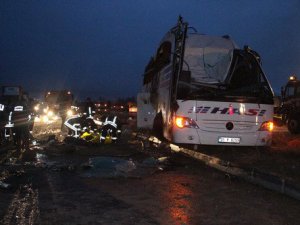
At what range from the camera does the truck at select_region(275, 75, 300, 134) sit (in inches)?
822

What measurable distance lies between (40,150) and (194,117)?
16.5 ft

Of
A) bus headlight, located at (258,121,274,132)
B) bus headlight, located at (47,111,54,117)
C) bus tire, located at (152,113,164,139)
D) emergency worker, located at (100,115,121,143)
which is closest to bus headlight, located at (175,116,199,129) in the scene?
bus headlight, located at (258,121,274,132)

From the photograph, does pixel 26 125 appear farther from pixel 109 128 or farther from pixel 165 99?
pixel 165 99

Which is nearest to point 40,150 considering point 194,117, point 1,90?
point 194,117

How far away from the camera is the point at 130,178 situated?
8.80 m

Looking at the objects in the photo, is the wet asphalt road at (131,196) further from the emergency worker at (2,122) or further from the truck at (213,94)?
the emergency worker at (2,122)

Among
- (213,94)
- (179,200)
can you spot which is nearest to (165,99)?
(213,94)

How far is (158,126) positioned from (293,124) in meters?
9.93

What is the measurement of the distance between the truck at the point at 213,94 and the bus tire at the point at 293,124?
30.7ft

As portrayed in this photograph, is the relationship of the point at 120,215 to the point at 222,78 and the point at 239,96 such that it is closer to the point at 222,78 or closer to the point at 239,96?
the point at 239,96

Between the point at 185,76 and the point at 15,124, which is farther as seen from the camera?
the point at 15,124

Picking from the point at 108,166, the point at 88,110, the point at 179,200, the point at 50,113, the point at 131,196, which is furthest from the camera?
the point at 50,113

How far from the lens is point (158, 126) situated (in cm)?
1341

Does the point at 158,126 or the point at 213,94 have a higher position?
the point at 213,94
